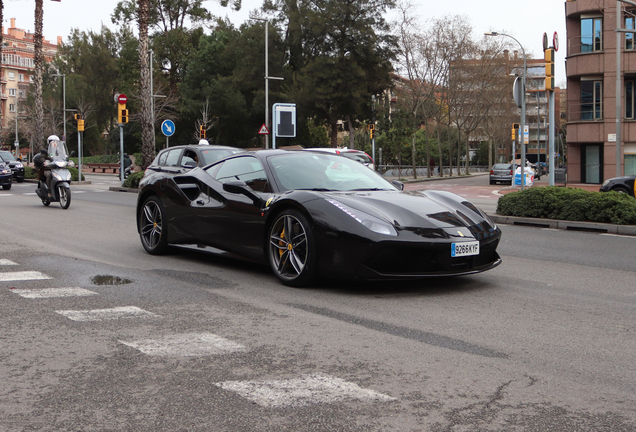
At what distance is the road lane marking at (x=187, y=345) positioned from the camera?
14.8 feet

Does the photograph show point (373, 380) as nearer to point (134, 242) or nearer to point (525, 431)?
point (525, 431)

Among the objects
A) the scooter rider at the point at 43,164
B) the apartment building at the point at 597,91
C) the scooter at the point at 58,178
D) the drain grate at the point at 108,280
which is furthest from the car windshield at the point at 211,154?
the apartment building at the point at 597,91

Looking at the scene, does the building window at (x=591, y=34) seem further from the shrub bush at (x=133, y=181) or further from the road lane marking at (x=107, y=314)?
the road lane marking at (x=107, y=314)

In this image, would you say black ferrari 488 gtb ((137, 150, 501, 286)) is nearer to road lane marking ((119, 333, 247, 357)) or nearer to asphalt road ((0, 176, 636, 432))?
asphalt road ((0, 176, 636, 432))

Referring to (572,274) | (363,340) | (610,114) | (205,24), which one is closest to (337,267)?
(363,340)

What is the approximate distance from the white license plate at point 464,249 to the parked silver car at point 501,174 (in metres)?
42.9

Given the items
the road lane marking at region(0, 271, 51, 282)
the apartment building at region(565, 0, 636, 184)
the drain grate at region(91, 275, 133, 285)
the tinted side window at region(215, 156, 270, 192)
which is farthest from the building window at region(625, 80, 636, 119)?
the road lane marking at region(0, 271, 51, 282)

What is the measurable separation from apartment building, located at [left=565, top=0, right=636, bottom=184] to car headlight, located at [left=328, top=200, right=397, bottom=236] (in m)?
38.4

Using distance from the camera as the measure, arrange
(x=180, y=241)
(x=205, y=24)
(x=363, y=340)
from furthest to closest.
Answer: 1. (x=205, y=24)
2. (x=180, y=241)
3. (x=363, y=340)

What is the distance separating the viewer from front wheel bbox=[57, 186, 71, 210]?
1747 cm

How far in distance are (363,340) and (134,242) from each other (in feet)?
21.3

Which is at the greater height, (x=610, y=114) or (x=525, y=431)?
(x=610, y=114)

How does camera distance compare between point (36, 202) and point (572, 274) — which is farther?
point (36, 202)

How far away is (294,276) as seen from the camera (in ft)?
22.3
